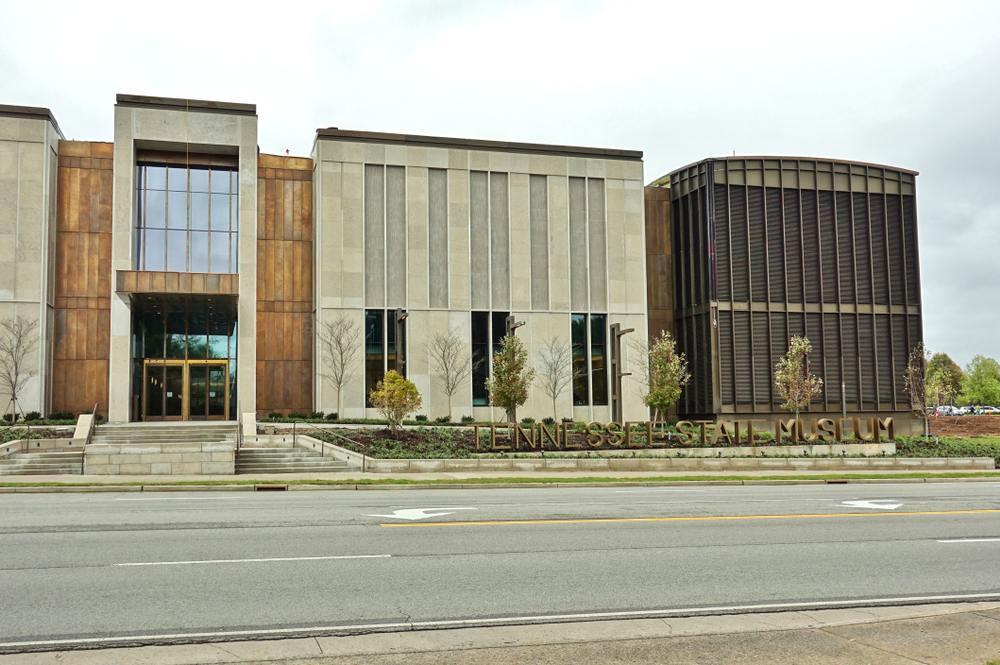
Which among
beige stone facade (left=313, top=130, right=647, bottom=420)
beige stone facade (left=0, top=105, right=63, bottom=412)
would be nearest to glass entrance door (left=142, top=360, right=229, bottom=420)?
beige stone facade (left=0, top=105, right=63, bottom=412)

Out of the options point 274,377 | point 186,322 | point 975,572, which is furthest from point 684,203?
point 975,572

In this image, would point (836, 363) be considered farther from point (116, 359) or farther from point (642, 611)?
point (642, 611)

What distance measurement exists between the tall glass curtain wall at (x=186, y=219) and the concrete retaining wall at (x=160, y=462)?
17375 millimetres

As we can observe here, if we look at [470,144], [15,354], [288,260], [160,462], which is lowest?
[160,462]

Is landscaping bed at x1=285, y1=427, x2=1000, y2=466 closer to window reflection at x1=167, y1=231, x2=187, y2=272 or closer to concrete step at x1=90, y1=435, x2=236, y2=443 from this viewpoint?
concrete step at x1=90, y1=435, x2=236, y2=443

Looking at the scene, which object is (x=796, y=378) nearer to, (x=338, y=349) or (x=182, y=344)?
(x=338, y=349)

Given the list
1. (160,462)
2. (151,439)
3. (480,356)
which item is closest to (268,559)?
(160,462)

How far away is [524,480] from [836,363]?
105 feet

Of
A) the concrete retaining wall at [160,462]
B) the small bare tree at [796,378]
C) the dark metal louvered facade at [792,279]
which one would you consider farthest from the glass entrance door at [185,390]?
the small bare tree at [796,378]

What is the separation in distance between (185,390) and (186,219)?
883cm

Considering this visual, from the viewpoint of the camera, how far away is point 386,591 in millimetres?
8391

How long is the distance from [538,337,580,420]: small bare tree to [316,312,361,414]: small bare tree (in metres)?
10.1

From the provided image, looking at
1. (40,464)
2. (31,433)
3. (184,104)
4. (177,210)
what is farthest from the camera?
(177,210)

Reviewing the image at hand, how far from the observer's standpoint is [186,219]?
42312 millimetres
